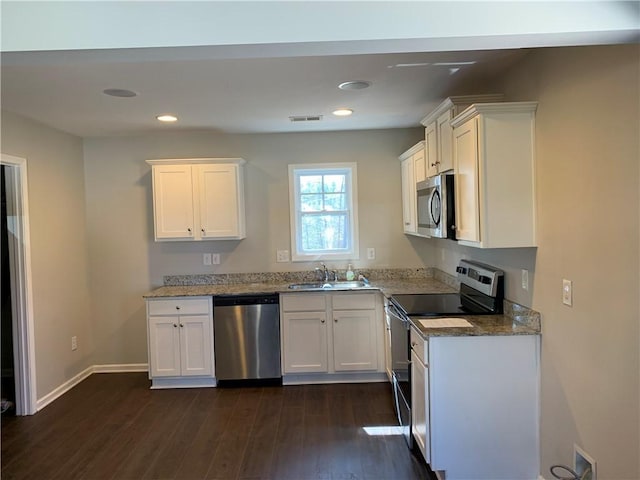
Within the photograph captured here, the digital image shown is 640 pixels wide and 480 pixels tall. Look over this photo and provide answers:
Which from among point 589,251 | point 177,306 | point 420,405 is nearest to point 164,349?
point 177,306

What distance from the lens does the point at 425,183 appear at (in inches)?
126

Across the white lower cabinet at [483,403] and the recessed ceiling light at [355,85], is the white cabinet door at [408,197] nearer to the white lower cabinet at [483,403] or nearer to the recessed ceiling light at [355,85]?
the recessed ceiling light at [355,85]

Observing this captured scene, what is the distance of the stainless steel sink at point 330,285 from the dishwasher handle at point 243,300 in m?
0.23

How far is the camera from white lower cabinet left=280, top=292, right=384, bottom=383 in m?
3.81

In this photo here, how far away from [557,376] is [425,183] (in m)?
1.62

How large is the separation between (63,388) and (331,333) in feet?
8.33

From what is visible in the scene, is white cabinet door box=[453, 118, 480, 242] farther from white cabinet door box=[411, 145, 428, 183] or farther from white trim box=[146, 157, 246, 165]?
white trim box=[146, 157, 246, 165]

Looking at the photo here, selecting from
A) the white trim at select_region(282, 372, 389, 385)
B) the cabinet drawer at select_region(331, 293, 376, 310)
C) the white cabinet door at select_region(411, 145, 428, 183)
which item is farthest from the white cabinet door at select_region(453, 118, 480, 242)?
the white trim at select_region(282, 372, 389, 385)

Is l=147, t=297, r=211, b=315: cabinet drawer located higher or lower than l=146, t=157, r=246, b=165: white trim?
lower

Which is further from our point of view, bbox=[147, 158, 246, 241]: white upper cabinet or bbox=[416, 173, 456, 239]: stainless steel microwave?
bbox=[147, 158, 246, 241]: white upper cabinet

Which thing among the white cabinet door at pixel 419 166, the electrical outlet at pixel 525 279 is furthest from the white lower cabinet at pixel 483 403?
the white cabinet door at pixel 419 166

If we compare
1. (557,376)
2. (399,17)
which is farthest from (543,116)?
(557,376)

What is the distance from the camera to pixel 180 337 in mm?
3828

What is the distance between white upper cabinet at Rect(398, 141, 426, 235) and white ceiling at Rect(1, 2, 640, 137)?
0.34 m
